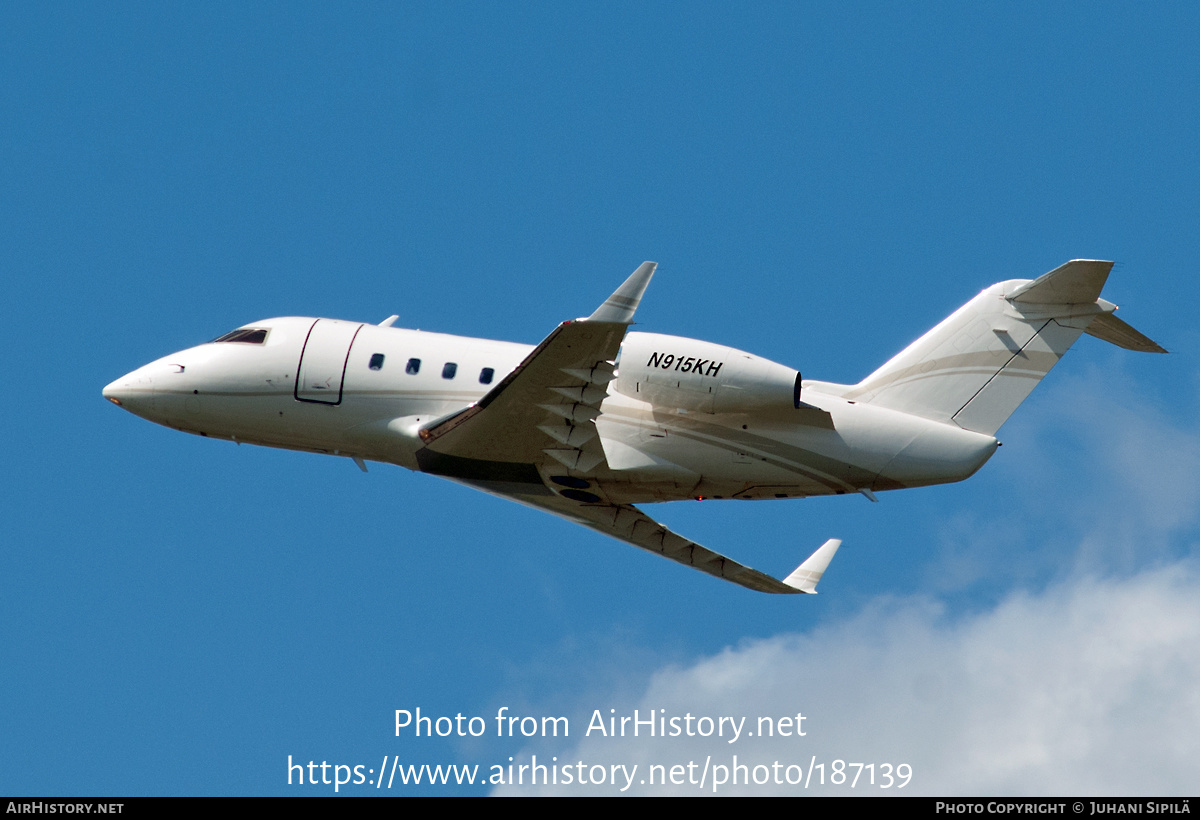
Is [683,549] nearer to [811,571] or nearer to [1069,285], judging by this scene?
[811,571]

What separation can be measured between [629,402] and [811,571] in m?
6.55

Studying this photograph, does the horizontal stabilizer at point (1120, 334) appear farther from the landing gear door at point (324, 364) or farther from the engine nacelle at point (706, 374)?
the landing gear door at point (324, 364)

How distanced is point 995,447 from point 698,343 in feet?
17.8

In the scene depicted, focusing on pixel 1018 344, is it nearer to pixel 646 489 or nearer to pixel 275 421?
pixel 646 489

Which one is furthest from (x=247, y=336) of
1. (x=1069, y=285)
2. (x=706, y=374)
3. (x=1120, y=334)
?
(x=1120, y=334)

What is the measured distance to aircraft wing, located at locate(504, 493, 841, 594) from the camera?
28688 mm

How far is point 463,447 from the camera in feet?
83.4

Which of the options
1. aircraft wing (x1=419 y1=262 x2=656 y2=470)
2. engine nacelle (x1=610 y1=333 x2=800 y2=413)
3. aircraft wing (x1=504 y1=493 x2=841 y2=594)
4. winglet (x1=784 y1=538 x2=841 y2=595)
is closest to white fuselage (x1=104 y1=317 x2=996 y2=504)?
engine nacelle (x1=610 y1=333 x2=800 y2=413)

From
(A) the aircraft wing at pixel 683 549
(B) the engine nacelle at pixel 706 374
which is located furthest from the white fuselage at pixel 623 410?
(A) the aircraft wing at pixel 683 549

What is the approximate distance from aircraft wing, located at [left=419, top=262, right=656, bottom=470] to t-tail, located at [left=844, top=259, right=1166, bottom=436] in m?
5.17

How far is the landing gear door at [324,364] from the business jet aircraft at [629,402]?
0.03 meters
